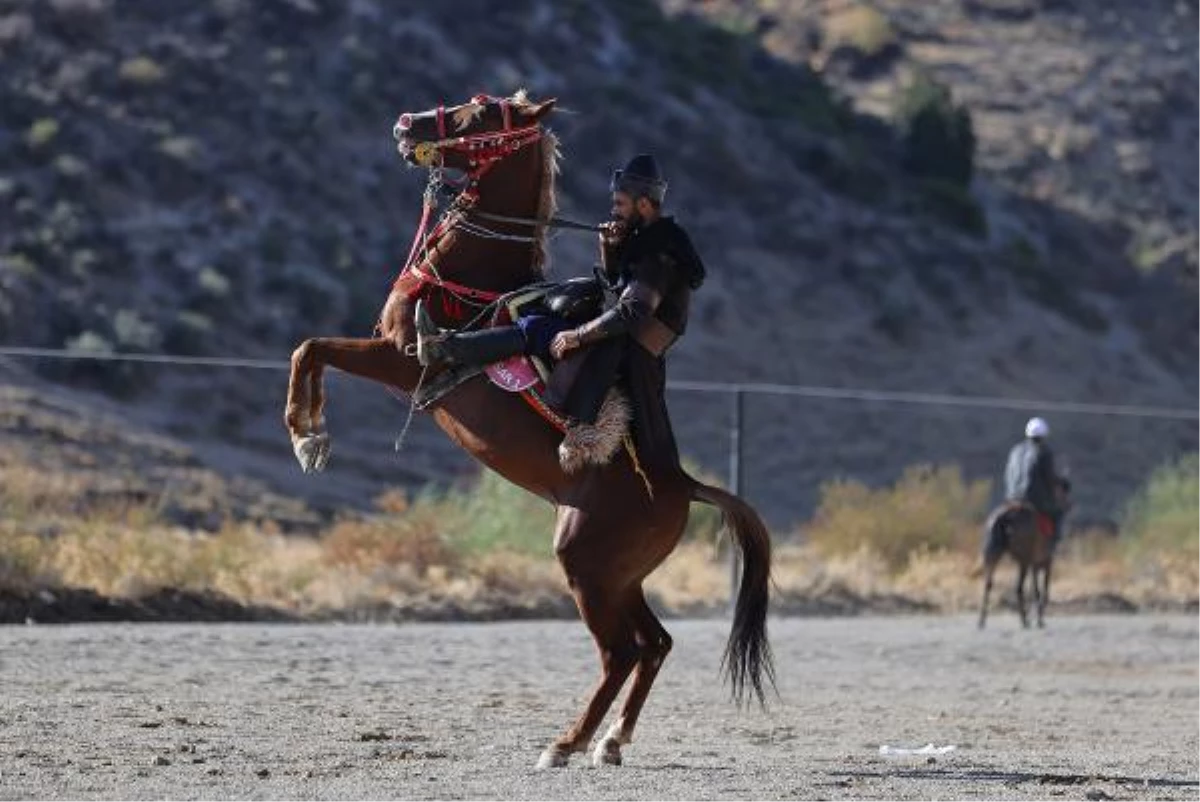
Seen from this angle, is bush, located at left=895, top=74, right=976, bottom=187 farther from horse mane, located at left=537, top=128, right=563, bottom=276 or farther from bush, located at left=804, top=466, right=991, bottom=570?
horse mane, located at left=537, top=128, right=563, bottom=276

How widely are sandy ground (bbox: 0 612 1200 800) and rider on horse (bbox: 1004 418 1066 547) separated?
3.32 metres

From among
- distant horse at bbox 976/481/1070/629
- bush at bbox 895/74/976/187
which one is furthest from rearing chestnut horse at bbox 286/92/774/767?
bush at bbox 895/74/976/187

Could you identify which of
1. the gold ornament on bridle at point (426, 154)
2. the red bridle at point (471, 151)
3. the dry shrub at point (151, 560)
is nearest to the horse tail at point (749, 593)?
the red bridle at point (471, 151)

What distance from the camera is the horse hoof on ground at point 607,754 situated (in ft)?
38.0

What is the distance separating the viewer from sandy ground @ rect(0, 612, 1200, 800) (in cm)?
1077

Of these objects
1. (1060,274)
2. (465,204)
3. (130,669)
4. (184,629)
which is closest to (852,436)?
(1060,274)

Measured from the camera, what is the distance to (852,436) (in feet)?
139

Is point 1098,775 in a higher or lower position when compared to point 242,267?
lower

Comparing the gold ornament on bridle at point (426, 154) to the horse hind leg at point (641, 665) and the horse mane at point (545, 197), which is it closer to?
the horse mane at point (545, 197)

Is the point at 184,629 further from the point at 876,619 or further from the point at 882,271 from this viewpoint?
the point at 882,271

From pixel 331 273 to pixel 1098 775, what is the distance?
33.1 m

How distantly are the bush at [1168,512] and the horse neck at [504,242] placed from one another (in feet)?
66.1

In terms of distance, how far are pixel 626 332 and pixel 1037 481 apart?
1559 centimetres

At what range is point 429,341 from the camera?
12008 mm
